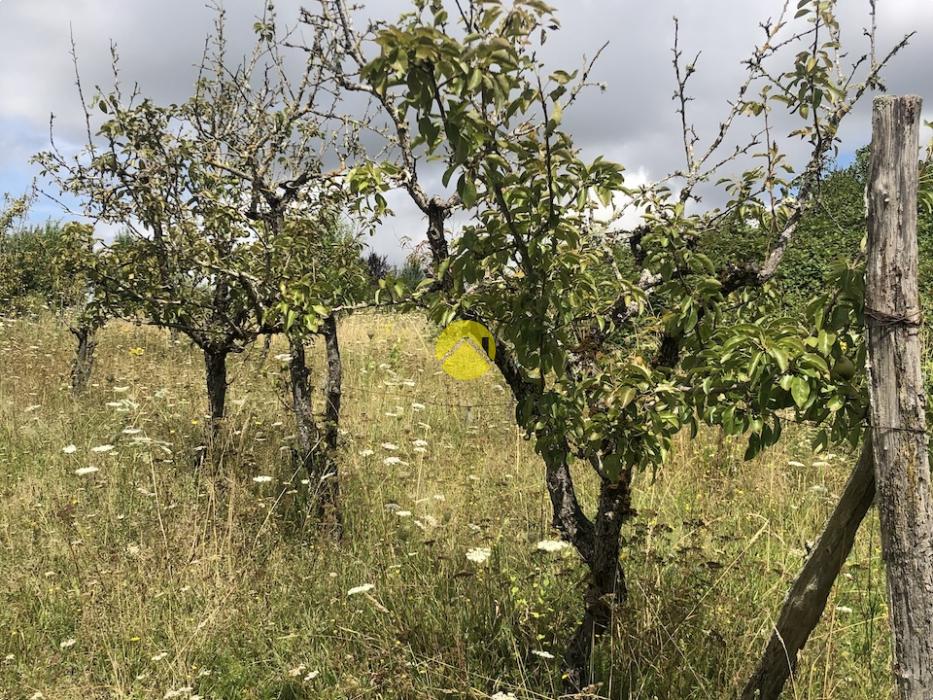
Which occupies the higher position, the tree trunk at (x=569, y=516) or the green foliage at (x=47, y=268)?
the green foliage at (x=47, y=268)

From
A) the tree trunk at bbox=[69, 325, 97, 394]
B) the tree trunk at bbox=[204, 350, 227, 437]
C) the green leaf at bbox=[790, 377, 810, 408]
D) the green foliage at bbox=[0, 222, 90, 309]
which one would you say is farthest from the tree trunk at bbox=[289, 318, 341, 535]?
the tree trunk at bbox=[69, 325, 97, 394]

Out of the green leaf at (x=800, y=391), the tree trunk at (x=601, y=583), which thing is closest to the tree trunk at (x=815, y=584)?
the green leaf at (x=800, y=391)

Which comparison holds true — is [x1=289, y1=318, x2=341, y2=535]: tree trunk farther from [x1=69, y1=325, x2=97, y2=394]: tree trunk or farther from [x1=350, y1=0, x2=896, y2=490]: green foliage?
[x1=69, y1=325, x2=97, y2=394]: tree trunk

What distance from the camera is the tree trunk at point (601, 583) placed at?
2.60 metres

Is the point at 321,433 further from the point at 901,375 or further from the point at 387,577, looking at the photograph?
the point at 901,375

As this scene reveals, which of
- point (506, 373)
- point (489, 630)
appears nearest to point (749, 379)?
point (506, 373)

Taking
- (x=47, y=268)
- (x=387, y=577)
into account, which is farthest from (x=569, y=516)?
(x=47, y=268)

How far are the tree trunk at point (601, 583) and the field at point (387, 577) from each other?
0.10m

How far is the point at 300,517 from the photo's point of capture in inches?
187

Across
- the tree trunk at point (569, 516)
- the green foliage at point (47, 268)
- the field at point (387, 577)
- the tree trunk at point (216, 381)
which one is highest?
the green foliage at point (47, 268)

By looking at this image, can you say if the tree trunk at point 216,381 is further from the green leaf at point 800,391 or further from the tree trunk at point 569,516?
the green leaf at point 800,391

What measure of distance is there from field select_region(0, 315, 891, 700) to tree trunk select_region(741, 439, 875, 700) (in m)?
0.13

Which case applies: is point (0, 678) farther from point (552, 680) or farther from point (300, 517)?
point (552, 680)

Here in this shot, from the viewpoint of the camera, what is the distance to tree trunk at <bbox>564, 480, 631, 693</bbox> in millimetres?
2596
